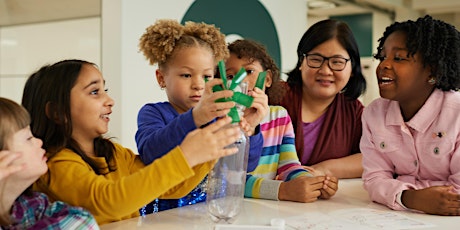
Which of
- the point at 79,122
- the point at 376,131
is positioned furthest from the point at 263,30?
the point at 79,122

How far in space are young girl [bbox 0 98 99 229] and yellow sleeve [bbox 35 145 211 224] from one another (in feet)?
0.21

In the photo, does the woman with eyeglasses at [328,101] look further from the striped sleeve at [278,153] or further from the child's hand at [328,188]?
the child's hand at [328,188]

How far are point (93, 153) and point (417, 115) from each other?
2.97 feet

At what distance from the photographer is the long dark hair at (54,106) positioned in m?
1.28

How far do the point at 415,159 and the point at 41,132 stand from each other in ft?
3.38

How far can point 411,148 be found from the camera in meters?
1.57

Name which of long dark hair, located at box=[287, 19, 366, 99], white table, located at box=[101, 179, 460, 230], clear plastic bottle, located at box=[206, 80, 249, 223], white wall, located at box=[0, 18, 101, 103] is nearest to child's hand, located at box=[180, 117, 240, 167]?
clear plastic bottle, located at box=[206, 80, 249, 223]

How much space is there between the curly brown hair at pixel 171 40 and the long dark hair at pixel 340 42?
0.53m

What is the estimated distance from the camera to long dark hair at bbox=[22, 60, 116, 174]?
128cm

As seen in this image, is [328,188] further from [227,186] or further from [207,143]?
[207,143]

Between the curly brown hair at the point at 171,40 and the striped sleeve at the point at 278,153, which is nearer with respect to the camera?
the curly brown hair at the point at 171,40

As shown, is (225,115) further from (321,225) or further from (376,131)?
(376,131)

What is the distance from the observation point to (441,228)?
4.14ft

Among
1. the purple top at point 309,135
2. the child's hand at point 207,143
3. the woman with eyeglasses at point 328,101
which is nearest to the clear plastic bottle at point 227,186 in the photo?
the child's hand at point 207,143
